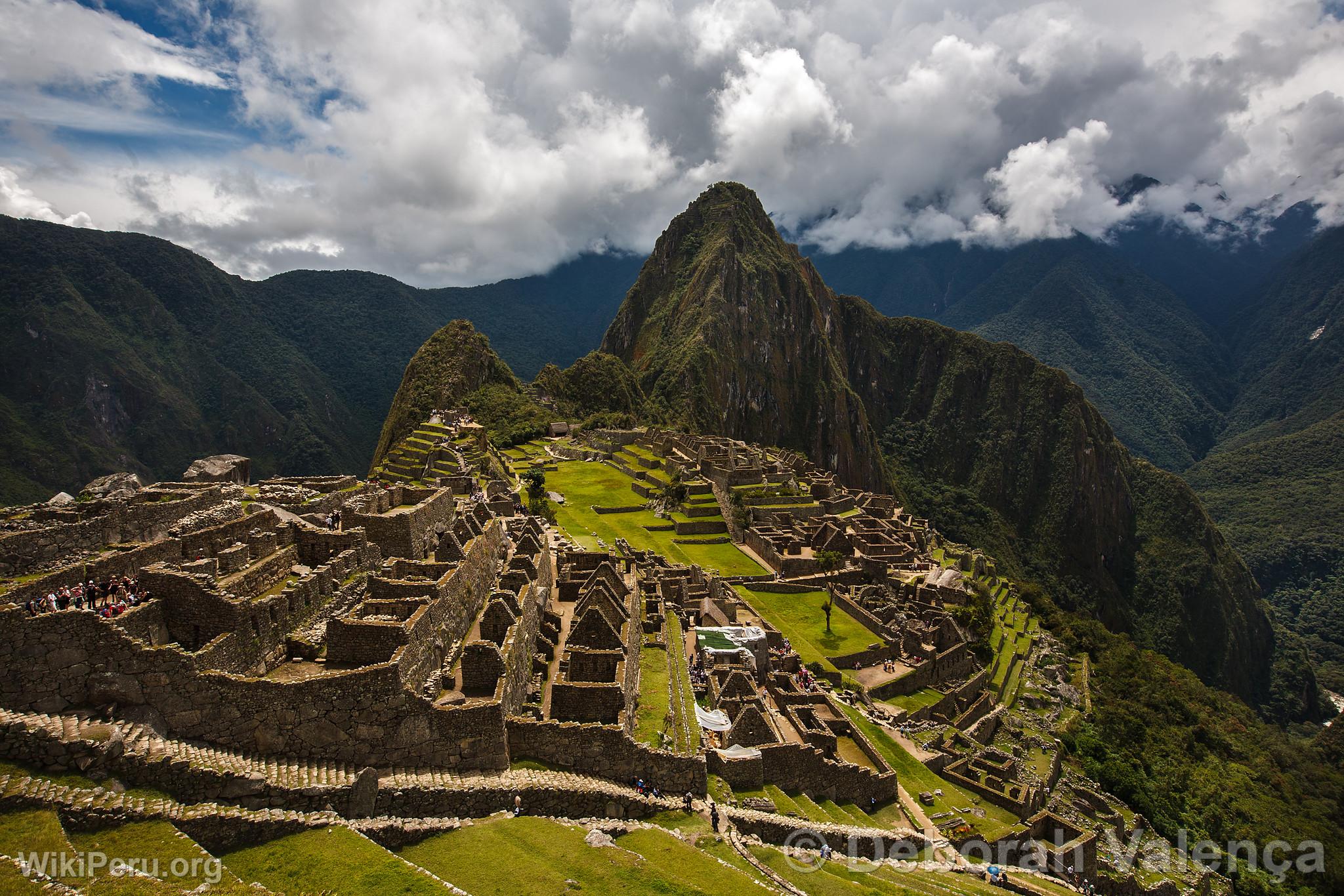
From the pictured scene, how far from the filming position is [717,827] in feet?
53.5

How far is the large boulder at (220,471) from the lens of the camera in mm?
31531

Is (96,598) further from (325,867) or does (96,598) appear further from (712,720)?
(712,720)

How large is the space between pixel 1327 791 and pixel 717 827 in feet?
222

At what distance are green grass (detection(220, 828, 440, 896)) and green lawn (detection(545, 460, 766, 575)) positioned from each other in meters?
31.9

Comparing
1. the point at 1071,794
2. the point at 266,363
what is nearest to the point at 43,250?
the point at 266,363

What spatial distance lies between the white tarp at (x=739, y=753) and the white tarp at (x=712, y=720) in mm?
852

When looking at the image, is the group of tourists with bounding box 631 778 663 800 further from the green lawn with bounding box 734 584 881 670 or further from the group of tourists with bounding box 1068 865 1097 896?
the green lawn with bounding box 734 584 881 670

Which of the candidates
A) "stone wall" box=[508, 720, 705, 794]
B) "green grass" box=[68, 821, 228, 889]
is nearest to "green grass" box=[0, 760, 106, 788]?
"green grass" box=[68, 821, 228, 889]

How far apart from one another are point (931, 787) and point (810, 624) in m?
14.9

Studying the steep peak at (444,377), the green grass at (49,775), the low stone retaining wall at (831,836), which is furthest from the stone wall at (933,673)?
the steep peak at (444,377)

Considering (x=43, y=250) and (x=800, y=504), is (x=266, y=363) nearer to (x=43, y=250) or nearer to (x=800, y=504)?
(x=43, y=250)

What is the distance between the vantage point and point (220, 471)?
108ft

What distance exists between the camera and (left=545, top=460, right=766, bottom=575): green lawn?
50.7m

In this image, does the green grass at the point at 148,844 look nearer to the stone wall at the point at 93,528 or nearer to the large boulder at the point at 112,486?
the stone wall at the point at 93,528
